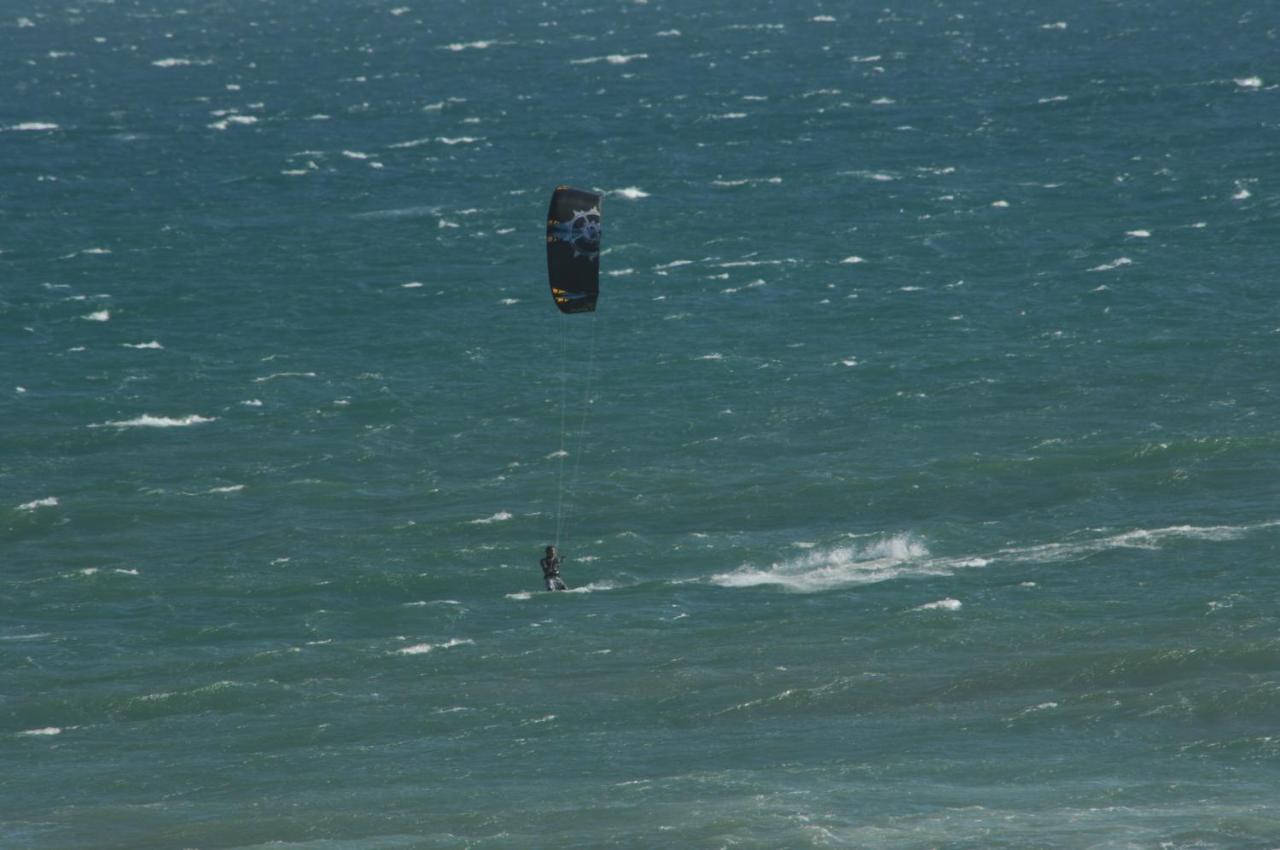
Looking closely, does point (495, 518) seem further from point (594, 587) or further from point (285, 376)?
point (285, 376)

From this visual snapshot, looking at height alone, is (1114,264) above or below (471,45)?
below

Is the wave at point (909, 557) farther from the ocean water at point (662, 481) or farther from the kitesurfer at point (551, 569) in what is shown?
the kitesurfer at point (551, 569)

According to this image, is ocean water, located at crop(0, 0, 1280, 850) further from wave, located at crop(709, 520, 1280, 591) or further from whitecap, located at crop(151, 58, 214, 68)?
whitecap, located at crop(151, 58, 214, 68)

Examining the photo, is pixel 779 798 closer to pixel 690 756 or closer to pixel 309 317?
pixel 690 756

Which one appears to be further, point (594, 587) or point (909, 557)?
point (909, 557)

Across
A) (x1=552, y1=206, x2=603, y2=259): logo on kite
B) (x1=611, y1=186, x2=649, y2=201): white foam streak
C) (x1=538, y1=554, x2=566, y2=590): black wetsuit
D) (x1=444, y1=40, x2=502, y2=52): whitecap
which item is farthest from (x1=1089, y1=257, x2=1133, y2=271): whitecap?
(x1=444, y1=40, x2=502, y2=52): whitecap

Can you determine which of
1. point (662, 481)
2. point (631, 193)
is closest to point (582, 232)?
point (662, 481)

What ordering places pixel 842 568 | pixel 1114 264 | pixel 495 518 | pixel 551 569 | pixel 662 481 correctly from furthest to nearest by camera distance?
pixel 1114 264 < pixel 662 481 < pixel 495 518 < pixel 842 568 < pixel 551 569

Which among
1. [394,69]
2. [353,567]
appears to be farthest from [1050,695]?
[394,69]
